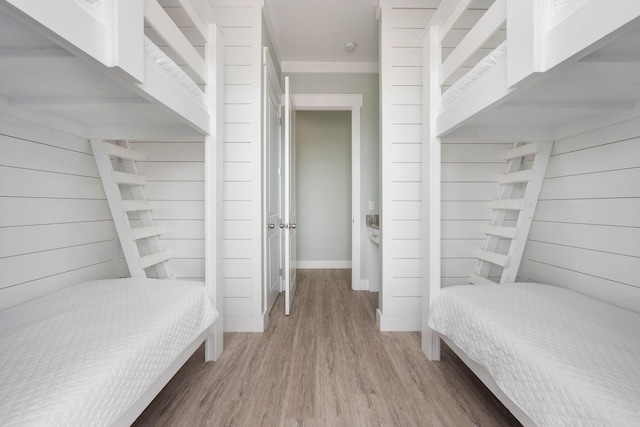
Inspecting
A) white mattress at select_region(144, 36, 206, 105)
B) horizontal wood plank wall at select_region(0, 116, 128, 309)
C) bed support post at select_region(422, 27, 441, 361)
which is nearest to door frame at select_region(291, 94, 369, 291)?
bed support post at select_region(422, 27, 441, 361)

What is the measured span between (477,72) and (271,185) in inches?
66.8

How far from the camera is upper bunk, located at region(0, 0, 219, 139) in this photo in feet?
2.34

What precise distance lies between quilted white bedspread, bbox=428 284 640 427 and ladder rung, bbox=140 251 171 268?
6.10 ft

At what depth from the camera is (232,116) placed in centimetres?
209

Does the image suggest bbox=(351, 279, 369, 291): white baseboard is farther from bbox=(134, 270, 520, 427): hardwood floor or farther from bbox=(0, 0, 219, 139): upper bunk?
bbox=(0, 0, 219, 139): upper bunk

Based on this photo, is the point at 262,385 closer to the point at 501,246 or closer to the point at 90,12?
the point at 90,12

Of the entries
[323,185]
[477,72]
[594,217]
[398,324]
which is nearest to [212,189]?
[477,72]

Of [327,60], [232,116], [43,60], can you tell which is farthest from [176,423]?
[327,60]

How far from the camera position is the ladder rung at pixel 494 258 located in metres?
1.79

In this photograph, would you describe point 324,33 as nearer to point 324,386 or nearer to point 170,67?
point 170,67

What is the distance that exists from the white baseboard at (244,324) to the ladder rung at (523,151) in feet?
7.13

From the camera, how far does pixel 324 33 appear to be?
8.58 ft

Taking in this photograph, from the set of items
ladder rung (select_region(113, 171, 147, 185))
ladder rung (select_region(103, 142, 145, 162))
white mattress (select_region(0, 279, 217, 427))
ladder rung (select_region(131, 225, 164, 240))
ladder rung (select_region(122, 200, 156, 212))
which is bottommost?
white mattress (select_region(0, 279, 217, 427))

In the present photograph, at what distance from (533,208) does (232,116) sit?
2197 mm
